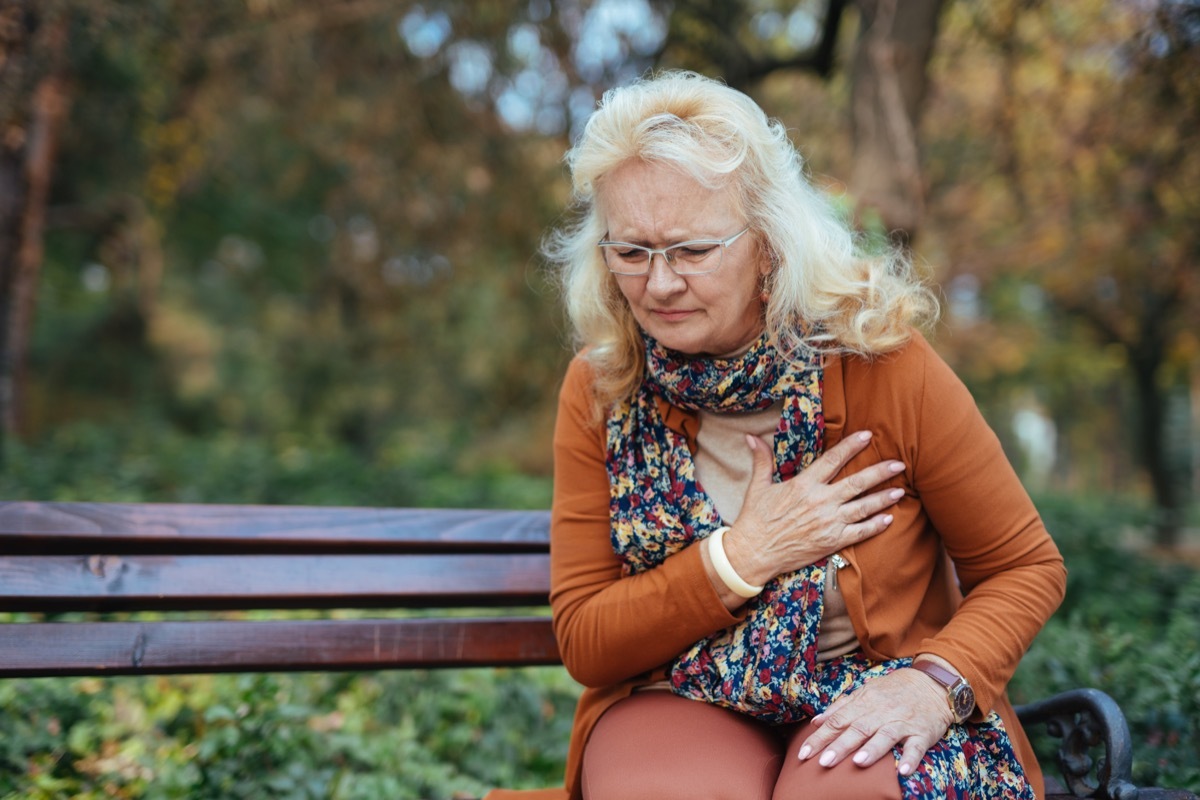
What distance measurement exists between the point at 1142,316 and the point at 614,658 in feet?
33.5

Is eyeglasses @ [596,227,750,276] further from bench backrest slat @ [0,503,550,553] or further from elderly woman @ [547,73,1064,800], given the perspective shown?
bench backrest slat @ [0,503,550,553]

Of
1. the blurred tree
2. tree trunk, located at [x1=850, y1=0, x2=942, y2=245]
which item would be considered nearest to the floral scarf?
tree trunk, located at [x1=850, y1=0, x2=942, y2=245]

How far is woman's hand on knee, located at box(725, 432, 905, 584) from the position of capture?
1947 millimetres

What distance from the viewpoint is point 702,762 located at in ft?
6.17

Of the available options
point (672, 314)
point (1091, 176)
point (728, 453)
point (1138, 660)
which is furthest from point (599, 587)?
point (1091, 176)

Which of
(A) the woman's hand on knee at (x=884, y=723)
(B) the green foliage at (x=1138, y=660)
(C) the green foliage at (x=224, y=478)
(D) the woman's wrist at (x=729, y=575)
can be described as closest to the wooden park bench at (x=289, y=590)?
(B) the green foliage at (x=1138, y=660)

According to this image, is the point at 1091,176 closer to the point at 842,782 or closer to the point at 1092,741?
the point at 1092,741

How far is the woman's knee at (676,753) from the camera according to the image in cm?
184

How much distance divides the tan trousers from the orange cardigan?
0.34 ft

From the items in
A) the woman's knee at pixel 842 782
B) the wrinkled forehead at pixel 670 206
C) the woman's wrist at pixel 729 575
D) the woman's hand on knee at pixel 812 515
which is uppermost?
the wrinkled forehead at pixel 670 206

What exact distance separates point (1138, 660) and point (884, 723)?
4.13 ft

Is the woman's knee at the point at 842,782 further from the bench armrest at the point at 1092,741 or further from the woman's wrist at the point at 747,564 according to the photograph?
the bench armrest at the point at 1092,741

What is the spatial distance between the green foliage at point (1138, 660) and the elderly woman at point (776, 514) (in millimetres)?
642

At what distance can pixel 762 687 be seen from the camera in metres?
1.94
